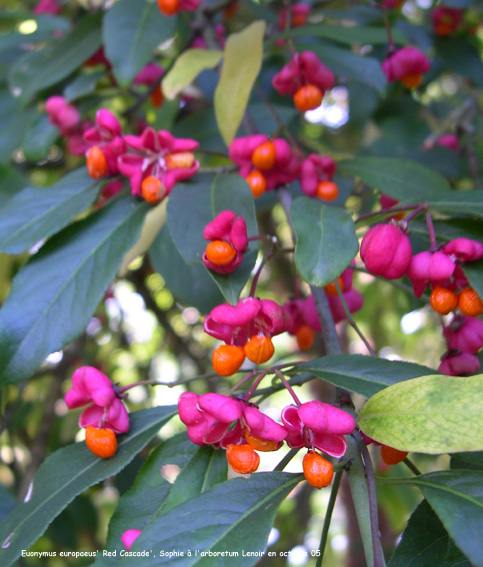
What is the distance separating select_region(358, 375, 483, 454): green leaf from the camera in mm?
541

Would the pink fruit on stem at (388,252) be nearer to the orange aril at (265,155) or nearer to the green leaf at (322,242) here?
the green leaf at (322,242)

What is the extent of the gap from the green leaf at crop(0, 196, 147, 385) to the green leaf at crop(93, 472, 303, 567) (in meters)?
0.32

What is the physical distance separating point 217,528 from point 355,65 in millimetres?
935

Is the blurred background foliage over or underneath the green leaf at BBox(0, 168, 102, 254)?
underneath

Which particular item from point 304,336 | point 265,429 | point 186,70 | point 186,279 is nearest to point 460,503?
point 265,429

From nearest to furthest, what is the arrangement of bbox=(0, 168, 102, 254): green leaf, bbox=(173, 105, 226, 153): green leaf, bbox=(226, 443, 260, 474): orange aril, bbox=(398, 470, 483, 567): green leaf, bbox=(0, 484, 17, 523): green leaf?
bbox=(398, 470, 483, 567): green leaf → bbox=(226, 443, 260, 474): orange aril → bbox=(0, 168, 102, 254): green leaf → bbox=(0, 484, 17, 523): green leaf → bbox=(173, 105, 226, 153): green leaf

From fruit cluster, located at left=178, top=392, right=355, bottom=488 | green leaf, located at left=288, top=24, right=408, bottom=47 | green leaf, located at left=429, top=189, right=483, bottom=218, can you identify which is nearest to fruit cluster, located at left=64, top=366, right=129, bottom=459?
fruit cluster, located at left=178, top=392, right=355, bottom=488

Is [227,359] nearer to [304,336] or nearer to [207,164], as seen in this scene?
[304,336]

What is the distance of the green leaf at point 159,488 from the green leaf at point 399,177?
52 centimetres

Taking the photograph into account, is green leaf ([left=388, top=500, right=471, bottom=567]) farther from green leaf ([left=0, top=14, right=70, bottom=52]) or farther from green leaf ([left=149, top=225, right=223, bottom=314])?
green leaf ([left=0, top=14, right=70, bottom=52])

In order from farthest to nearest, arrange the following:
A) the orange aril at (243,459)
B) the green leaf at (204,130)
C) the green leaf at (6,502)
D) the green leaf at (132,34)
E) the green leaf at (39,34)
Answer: the green leaf at (39,34), the green leaf at (204,130), the green leaf at (6,502), the green leaf at (132,34), the orange aril at (243,459)

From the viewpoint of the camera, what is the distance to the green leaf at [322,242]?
2.08 ft

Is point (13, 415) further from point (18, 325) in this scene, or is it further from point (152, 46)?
point (152, 46)

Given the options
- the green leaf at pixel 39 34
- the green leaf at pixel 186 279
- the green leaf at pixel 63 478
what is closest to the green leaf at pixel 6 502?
the green leaf at pixel 63 478
